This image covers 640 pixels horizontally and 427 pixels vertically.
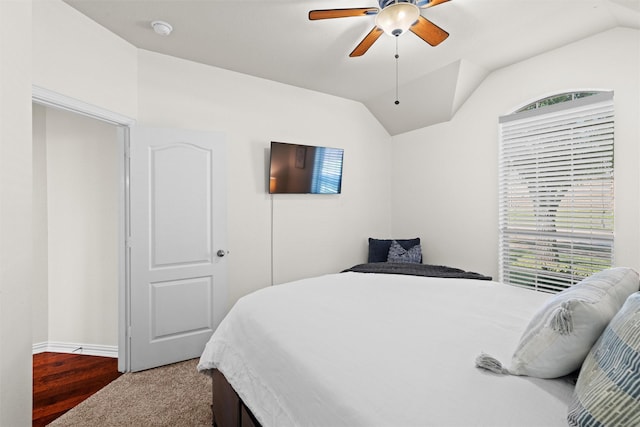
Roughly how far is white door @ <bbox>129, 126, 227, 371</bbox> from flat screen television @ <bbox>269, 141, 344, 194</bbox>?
1.95 ft

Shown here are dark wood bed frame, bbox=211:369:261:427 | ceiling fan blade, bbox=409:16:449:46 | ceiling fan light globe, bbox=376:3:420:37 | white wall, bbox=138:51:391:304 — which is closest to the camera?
A: dark wood bed frame, bbox=211:369:261:427

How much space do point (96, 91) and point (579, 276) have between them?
415cm

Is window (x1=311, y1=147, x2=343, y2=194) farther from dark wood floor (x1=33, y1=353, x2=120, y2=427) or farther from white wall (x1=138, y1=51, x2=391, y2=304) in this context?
dark wood floor (x1=33, y1=353, x2=120, y2=427)

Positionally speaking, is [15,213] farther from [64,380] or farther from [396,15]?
[396,15]

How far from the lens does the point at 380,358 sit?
39.9 inches

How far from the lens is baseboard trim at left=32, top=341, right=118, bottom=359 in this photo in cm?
293

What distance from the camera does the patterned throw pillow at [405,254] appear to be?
3.67 meters

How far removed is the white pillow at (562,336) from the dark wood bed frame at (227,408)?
0.99m

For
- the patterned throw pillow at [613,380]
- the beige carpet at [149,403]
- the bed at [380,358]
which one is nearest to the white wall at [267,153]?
the beige carpet at [149,403]

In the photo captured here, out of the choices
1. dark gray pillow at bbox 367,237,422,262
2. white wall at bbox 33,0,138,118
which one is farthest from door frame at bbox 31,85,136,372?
dark gray pillow at bbox 367,237,422,262

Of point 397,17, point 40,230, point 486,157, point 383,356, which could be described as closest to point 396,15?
point 397,17

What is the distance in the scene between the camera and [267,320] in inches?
56.4

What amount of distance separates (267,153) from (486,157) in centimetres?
231

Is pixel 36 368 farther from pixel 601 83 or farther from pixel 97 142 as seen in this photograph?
pixel 601 83
